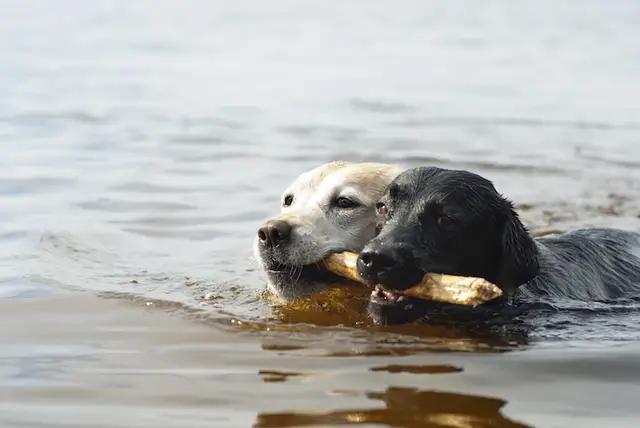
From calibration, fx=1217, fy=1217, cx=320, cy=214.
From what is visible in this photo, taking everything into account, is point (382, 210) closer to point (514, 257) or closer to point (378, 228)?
point (378, 228)

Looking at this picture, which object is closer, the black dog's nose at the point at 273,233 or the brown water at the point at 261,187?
the brown water at the point at 261,187

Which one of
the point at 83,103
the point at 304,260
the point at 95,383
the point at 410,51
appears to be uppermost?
the point at 410,51

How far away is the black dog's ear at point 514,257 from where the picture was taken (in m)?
6.91

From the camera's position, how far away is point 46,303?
25.0ft

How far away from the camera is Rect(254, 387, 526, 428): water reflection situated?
5.10m

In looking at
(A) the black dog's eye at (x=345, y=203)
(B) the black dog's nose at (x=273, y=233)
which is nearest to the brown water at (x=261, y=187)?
(B) the black dog's nose at (x=273, y=233)

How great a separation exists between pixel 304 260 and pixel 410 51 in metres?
16.1

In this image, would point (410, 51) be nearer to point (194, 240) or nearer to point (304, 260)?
point (194, 240)

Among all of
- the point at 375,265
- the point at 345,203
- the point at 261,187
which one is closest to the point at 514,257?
the point at 375,265

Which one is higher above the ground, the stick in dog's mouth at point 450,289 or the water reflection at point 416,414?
the stick in dog's mouth at point 450,289

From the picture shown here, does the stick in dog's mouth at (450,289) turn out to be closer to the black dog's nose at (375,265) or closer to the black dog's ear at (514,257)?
the black dog's nose at (375,265)

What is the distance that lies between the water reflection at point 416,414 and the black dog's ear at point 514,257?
61.1 inches

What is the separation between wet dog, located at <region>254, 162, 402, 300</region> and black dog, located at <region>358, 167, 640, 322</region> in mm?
303

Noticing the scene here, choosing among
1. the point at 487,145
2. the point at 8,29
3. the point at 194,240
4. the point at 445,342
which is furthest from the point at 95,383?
the point at 8,29
